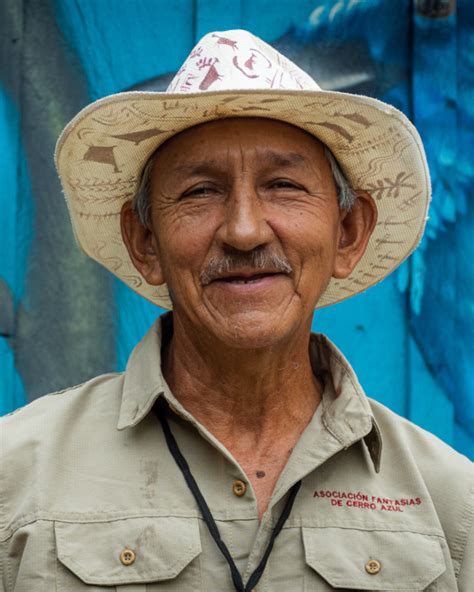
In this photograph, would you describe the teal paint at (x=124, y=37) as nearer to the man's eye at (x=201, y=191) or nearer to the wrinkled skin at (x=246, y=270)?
the wrinkled skin at (x=246, y=270)

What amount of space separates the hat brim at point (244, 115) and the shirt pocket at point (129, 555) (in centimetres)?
84

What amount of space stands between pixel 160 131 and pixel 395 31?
60.4 inches

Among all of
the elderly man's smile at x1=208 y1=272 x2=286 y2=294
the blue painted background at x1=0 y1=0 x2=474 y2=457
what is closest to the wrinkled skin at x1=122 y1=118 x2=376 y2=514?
the elderly man's smile at x1=208 y1=272 x2=286 y2=294

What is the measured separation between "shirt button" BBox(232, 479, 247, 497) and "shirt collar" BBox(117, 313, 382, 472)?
230 mm

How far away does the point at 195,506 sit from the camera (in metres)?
2.62

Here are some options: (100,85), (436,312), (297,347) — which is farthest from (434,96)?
(297,347)

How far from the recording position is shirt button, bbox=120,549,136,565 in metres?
2.54

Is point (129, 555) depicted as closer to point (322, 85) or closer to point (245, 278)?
point (245, 278)

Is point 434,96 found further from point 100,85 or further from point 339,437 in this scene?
point 339,437

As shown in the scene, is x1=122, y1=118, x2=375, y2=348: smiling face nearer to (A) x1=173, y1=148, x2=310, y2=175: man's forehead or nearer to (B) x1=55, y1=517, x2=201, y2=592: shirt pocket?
(A) x1=173, y1=148, x2=310, y2=175: man's forehead

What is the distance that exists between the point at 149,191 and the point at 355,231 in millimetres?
556

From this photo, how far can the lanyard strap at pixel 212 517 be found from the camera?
8.28ft

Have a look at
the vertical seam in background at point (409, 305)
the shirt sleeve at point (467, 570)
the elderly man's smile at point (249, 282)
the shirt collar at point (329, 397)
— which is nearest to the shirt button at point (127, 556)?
the shirt collar at point (329, 397)

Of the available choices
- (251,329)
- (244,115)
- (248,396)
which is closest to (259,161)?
(244,115)
